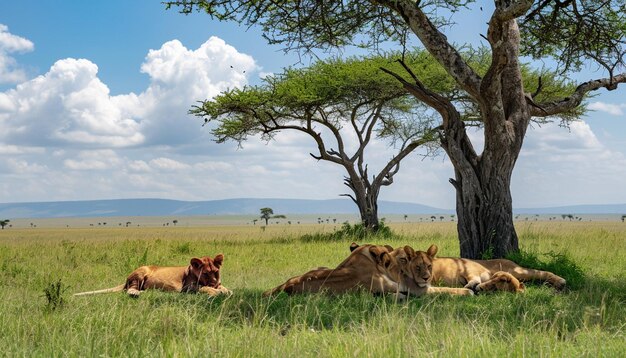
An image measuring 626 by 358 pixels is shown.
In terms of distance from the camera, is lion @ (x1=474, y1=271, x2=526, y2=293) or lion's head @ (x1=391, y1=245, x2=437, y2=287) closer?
lion's head @ (x1=391, y1=245, x2=437, y2=287)

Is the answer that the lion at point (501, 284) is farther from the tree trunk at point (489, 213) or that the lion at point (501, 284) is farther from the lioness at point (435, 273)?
the tree trunk at point (489, 213)

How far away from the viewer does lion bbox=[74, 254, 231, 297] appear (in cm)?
861

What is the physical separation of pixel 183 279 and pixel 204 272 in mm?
403

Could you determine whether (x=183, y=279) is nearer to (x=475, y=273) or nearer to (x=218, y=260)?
(x=218, y=260)

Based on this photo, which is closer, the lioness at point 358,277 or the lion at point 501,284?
the lioness at point 358,277

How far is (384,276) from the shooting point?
787 centimetres

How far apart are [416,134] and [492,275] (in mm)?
18657

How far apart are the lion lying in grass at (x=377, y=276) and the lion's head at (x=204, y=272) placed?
1.05m

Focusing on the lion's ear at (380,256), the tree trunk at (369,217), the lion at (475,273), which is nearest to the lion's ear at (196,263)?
the lion's ear at (380,256)

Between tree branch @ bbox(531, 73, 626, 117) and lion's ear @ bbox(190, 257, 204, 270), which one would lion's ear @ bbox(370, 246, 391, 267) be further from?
tree branch @ bbox(531, 73, 626, 117)

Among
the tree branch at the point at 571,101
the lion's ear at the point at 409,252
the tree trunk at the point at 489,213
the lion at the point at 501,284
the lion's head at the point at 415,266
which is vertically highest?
the tree branch at the point at 571,101

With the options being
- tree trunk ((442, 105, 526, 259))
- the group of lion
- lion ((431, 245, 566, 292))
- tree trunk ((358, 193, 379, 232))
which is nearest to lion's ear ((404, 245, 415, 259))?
the group of lion

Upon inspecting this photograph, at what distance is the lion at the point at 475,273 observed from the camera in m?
8.67

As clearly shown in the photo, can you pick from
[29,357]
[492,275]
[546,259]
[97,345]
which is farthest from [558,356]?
[546,259]
